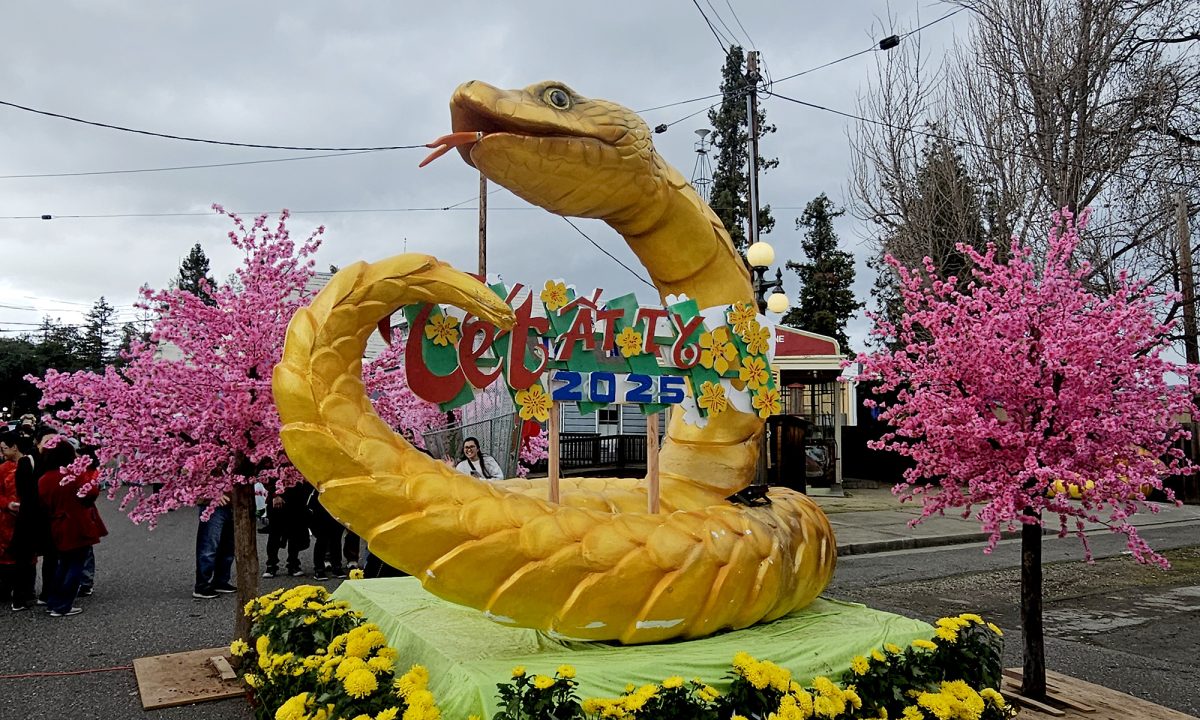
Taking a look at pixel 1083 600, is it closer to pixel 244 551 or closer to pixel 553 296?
pixel 553 296

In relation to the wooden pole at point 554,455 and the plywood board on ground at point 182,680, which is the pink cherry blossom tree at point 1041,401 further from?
the plywood board on ground at point 182,680

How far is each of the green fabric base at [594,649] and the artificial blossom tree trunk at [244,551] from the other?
4.85 feet

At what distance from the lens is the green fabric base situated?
9.96 ft

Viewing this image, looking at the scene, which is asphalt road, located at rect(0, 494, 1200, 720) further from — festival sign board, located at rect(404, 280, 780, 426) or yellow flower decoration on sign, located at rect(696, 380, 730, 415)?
yellow flower decoration on sign, located at rect(696, 380, 730, 415)

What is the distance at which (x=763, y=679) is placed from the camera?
307cm

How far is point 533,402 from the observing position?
366 centimetres

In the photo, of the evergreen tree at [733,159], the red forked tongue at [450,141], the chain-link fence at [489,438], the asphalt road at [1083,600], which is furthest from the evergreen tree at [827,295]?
the red forked tongue at [450,141]

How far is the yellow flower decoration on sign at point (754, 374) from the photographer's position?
13.8 feet

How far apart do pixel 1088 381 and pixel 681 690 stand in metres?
3.10

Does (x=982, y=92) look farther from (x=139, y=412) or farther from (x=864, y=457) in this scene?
(x=139, y=412)

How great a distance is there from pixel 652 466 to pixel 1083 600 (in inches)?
263

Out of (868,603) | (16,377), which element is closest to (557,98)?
(868,603)

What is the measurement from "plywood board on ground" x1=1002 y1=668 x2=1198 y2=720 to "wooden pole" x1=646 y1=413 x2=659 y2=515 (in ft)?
8.52

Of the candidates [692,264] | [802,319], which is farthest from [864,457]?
[692,264]
